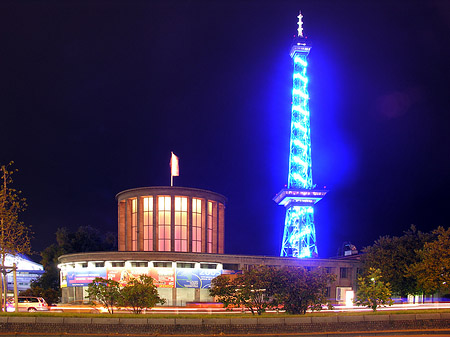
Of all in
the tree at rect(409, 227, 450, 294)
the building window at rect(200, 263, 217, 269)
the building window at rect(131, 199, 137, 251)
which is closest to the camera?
the tree at rect(409, 227, 450, 294)

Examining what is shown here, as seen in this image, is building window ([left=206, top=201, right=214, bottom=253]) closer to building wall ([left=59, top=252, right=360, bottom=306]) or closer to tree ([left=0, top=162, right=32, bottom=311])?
building wall ([left=59, top=252, right=360, bottom=306])

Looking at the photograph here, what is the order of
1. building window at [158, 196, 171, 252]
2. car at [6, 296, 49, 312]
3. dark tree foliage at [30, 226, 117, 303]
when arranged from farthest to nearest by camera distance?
dark tree foliage at [30, 226, 117, 303] → building window at [158, 196, 171, 252] → car at [6, 296, 49, 312]

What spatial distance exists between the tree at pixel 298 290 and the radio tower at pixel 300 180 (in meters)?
88.1

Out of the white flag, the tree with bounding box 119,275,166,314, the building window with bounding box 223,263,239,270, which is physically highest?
the white flag

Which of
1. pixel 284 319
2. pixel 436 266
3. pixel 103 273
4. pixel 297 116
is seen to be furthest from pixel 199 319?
pixel 297 116

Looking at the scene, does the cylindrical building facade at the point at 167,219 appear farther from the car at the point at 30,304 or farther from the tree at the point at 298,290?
the tree at the point at 298,290

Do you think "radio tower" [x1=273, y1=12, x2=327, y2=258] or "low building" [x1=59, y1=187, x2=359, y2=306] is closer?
"low building" [x1=59, y1=187, x2=359, y2=306]

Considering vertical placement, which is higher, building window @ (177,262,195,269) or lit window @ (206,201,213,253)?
lit window @ (206,201,213,253)

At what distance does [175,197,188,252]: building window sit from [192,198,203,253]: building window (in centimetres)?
116

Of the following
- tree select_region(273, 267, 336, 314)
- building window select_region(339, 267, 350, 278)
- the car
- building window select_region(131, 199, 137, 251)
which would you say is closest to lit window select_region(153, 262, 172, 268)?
building window select_region(131, 199, 137, 251)

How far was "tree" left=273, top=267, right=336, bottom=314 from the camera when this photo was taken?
25.8 m

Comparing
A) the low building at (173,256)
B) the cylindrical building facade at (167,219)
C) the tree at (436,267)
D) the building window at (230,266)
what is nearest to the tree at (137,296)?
the low building at (173,256)

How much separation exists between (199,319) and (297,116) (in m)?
107

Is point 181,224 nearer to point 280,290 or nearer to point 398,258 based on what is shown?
point 398,258
